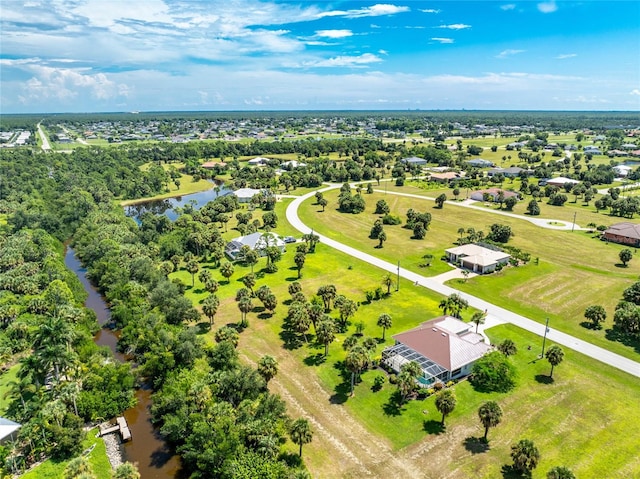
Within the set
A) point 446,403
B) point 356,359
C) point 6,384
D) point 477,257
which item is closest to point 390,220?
point 477,257

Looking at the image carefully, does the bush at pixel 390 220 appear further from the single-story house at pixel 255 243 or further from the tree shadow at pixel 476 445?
the tree shadow at pixel 476 445

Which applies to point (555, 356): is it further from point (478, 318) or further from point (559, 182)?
point (559, 182)

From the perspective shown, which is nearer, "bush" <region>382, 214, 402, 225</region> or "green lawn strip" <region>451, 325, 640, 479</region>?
"green lawn strip" <region>451, 325, 640, 479</region>

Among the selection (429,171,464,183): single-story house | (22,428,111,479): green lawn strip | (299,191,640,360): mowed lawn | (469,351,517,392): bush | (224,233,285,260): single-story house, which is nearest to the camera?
(22,428,111,479): green lawn strip

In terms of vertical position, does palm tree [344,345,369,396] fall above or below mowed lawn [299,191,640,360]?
above

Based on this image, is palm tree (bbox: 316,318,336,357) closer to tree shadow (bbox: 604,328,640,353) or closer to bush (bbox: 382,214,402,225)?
tree shadow (bbox: 604,328,640,353)

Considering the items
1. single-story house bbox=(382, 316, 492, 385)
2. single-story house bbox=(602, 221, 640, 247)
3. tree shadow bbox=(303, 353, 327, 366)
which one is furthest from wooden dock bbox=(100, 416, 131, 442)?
single-story house bbox=(602, 221, 640, 247)
